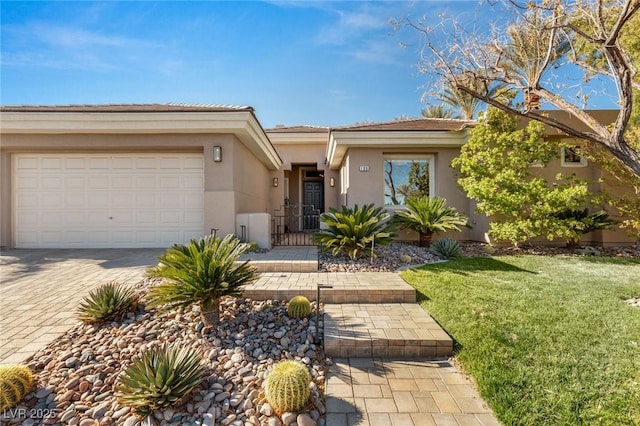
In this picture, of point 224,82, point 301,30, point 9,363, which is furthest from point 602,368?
point 224,82

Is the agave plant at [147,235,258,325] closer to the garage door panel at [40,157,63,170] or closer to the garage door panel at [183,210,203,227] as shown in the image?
the garage door panel at [183,210,203,227]

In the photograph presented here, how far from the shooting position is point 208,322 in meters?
3.92

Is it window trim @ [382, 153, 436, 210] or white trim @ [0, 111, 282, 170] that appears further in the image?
window trim @ [382, 153, 436, 210]

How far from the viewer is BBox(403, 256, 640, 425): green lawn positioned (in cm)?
264

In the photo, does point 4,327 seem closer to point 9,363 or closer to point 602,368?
point 9,363

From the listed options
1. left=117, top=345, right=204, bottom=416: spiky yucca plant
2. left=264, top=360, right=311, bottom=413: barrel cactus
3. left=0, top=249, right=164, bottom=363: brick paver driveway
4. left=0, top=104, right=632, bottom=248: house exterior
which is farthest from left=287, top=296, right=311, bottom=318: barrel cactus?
left=0, top=104, right=632, bottom=248: house exterior

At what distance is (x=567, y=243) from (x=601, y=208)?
1724mm

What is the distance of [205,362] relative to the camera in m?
3.28

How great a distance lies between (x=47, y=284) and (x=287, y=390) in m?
5.93

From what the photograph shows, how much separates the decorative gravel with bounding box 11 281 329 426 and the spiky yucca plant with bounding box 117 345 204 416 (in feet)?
0.43

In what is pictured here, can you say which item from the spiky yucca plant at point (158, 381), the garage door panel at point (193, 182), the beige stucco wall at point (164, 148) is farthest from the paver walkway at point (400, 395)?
the garage door panel at point (193, 182)

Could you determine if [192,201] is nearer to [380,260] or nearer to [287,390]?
[380,260]

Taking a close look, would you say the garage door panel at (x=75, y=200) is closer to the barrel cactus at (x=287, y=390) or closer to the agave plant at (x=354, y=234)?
the agave plant at (x=354, y=234)
